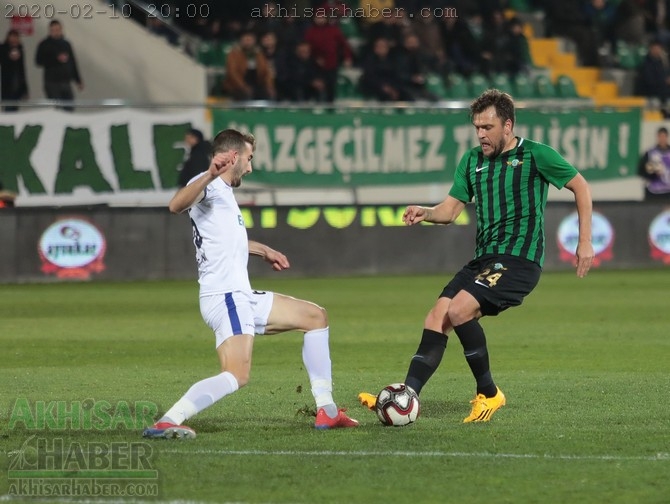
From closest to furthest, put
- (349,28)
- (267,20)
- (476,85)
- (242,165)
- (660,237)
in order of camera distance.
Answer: (242,165), (660,237), (267,20), (476,85), (349,28)

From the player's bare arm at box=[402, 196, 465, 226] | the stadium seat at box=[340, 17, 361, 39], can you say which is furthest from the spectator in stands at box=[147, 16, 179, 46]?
the player's bare arm at box=[402, 196, 465, 226]

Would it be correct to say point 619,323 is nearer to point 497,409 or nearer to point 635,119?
point 497,409

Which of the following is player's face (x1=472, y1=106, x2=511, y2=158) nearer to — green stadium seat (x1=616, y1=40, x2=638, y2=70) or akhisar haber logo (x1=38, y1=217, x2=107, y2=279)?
akhisar haber logo (x1=38, y1=217, x2=107, y2=279)

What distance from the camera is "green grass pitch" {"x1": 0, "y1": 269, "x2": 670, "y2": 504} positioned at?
6.08 m

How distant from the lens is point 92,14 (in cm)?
2234

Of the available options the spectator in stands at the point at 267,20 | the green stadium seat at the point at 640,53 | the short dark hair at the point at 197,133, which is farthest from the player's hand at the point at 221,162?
the green stadium seat at the point at 640,53

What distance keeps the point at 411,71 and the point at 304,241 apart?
168 inches

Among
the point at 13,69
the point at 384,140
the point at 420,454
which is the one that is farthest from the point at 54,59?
the point at 420,454

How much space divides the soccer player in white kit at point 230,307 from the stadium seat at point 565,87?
60.1 feet

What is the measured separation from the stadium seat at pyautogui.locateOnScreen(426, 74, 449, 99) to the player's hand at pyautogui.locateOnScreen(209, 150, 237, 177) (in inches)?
644

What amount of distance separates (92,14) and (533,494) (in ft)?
59.0

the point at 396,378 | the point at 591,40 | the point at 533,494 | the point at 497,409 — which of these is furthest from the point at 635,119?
the point at 533,494

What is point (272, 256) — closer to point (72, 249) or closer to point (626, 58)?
point (72, 249)

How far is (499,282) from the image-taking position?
7801mm
